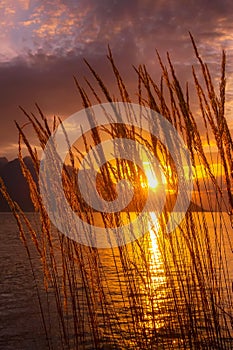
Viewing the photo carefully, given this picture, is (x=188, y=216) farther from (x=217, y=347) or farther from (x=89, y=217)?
(x=217, y=347)

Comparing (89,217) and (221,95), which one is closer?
(221,95)

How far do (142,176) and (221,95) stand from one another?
80cm

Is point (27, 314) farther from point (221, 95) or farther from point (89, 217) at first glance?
point (221, 95)

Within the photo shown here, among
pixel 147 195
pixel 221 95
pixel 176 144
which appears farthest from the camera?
pixel 147 195

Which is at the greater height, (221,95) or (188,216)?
(221,95)

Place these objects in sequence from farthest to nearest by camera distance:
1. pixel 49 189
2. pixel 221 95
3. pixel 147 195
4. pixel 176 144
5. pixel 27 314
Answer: pixel 27 314 < pixel 147 195 < pixel 49 189 < pixel 176 144 < pixel 221 95

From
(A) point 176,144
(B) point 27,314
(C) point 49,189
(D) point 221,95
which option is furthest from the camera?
(B) point 27,314

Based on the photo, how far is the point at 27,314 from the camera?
14.3m

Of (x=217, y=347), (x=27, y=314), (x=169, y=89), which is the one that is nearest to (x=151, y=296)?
(x=217, y=347)

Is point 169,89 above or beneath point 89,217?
above

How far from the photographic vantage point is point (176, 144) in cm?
257

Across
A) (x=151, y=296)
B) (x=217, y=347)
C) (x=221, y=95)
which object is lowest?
(x=217, y=347)

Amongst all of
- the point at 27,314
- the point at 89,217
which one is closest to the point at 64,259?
the point at 89,217

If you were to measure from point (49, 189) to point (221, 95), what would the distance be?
4.21 ft
